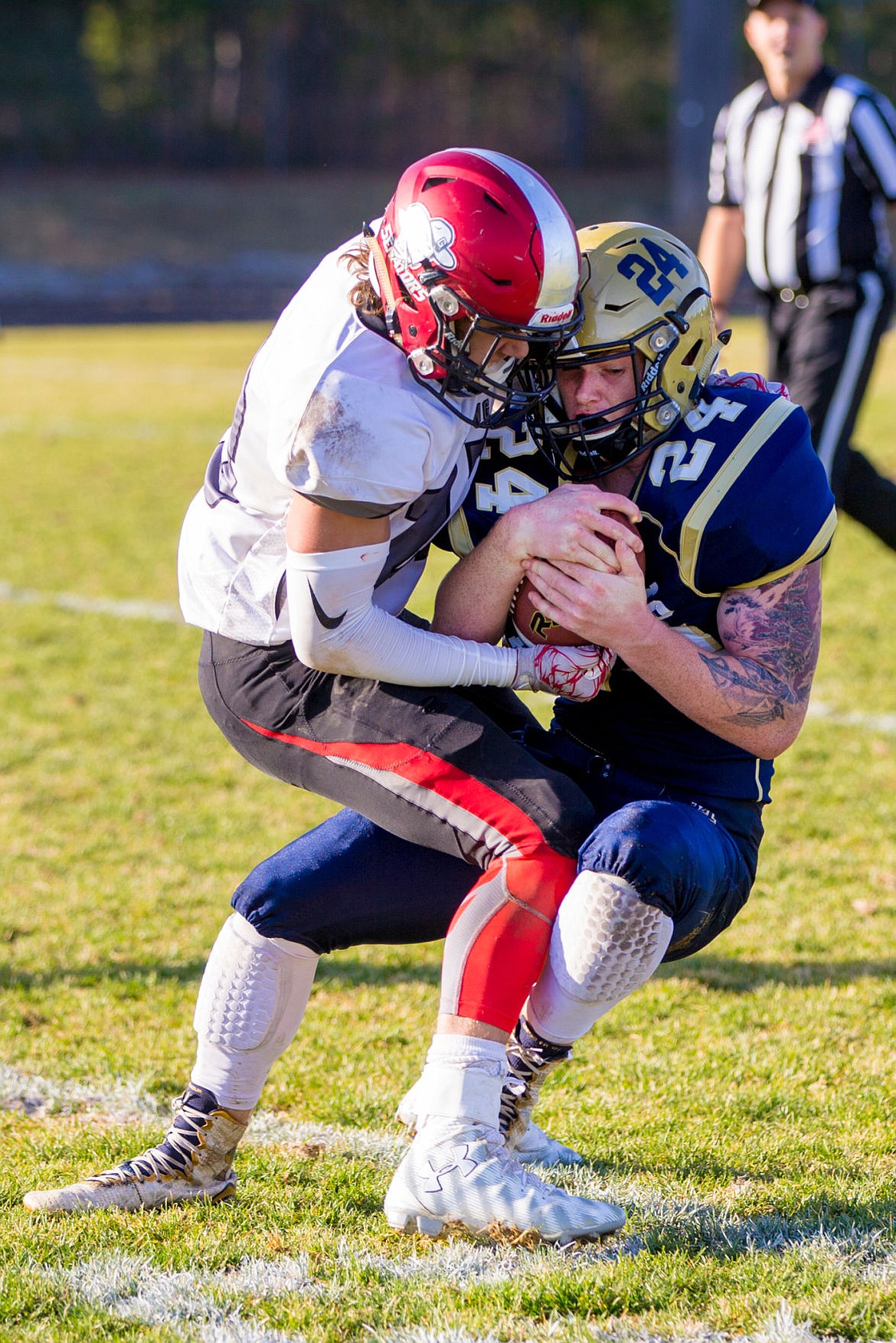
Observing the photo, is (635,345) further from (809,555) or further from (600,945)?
(600,945)

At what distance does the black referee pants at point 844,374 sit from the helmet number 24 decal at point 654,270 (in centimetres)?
324

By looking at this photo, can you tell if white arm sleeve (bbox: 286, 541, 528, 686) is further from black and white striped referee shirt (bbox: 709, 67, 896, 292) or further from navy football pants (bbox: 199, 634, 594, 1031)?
black and white striped referee shirt (bbox: 709, 67, 896, 292)

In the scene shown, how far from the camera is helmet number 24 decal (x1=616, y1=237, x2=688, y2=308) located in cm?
259

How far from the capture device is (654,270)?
8.58 ft

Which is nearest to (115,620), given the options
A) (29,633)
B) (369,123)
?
(29,633)

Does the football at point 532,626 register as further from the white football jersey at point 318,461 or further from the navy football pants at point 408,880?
the navy football pants at point 408,880

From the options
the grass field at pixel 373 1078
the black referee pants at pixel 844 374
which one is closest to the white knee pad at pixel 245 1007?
the grass field at pixel 373 1078

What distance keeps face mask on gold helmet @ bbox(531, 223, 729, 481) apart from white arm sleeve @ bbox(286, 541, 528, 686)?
15.7 inches

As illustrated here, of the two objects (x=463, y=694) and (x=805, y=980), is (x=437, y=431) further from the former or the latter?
(x=805, y=980)

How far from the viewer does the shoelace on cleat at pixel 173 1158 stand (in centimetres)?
254

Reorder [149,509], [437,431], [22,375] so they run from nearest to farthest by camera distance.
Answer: [437,431] → [149,509] → [22,375]

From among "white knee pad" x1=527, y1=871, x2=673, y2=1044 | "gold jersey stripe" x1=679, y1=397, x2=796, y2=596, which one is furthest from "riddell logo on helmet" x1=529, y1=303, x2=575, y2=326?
"white knee pad" x1=527, y1=871, x2=673, y2=1044

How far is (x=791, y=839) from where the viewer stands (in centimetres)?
440

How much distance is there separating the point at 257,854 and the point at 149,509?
16.7 feet
